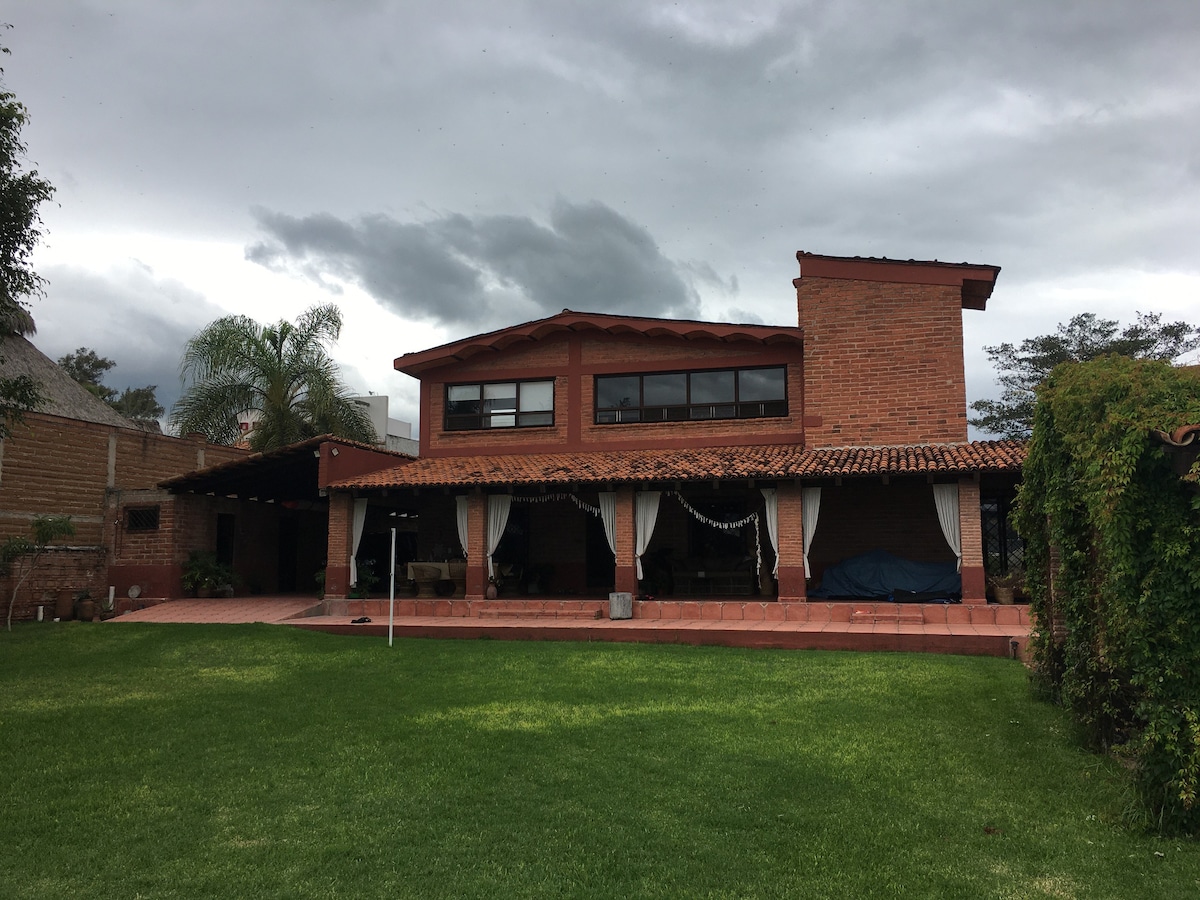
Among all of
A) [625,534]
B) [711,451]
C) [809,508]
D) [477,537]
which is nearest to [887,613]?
[809,508]

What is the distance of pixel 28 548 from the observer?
53.2ft

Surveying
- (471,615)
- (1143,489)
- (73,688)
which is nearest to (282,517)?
(471,615)

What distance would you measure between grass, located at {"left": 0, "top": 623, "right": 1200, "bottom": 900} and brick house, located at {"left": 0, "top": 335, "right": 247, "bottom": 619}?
28.6 ft

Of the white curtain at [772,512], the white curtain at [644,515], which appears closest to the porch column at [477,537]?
the white curtain at [644,515]

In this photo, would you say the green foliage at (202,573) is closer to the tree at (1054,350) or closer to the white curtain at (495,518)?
the white curtain at (495,518)

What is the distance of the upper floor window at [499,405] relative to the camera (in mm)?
19484

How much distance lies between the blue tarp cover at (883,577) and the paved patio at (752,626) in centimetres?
158

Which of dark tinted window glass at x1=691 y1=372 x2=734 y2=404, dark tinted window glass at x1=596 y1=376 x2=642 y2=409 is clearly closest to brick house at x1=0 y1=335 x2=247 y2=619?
dark tinted window glass at x1=596 y1=376 x2=642 y2=409

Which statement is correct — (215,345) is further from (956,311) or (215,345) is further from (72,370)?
(72,370)

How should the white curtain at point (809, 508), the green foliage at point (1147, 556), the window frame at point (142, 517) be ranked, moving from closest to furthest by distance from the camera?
the green foliage at point (1147, 556), the white curtain at point (809, 508), the window frame at point (142, 517)

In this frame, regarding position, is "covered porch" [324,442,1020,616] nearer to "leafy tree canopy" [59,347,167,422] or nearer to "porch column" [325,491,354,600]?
"porch column" [325,491,354,600]

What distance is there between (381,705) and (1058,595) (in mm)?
6340

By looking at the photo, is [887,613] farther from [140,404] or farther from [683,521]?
[140,404]

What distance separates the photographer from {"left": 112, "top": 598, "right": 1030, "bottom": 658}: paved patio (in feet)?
41.2
